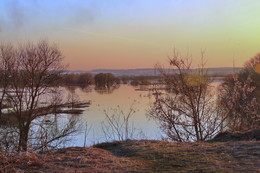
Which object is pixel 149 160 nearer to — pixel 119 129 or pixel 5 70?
pixel 119 129

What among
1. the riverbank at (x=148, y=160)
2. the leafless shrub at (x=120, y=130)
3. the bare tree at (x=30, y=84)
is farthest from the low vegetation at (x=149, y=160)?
the bare tree at (x=30, y=84)

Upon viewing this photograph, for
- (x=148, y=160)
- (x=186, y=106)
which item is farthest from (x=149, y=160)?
(x=186, y=106)

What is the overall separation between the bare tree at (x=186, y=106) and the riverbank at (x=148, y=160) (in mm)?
4696

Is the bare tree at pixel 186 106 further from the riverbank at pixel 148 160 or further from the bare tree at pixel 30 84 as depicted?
the bare tree at pixel 30 84

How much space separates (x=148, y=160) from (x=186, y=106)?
6.42 metres

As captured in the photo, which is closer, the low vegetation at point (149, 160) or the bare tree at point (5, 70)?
the low vegetation at point (149, 160)

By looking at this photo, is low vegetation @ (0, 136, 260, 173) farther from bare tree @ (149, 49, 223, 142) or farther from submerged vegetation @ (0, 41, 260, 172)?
bare tree @ (149, 49, 223, 142)

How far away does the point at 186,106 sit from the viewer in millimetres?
11180

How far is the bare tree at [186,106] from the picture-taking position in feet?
35.4

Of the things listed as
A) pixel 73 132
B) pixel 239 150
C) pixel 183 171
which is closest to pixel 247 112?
pixel 239 150

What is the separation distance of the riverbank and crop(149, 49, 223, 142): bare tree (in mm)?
4696

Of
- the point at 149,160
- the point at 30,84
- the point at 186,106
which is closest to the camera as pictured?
the point at 149,160

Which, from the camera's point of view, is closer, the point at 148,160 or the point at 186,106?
the point at 148,160

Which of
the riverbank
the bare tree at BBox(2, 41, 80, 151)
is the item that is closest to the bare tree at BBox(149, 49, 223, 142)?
the riverbank
